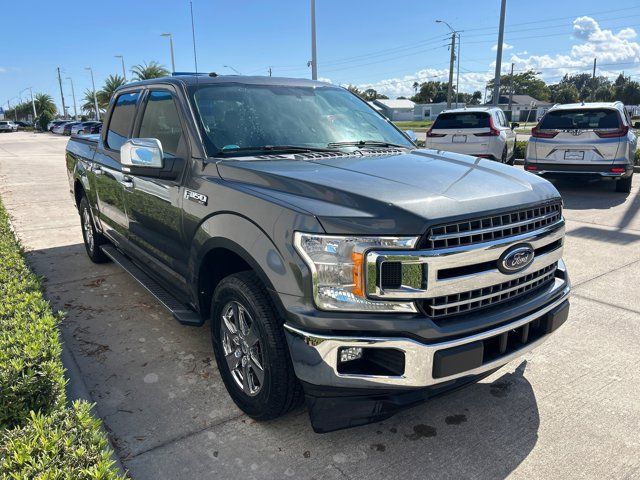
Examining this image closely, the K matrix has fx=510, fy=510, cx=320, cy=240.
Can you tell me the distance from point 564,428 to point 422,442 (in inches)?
32.2

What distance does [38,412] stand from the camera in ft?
7.86

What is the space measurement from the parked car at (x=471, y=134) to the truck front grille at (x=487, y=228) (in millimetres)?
9353

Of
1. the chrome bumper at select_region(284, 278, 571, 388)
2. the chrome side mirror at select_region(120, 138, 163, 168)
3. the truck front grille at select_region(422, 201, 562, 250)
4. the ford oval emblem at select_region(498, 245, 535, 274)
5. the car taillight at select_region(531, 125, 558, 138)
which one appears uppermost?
the chrome side mirror at select_region(120, 138, 163, 168)

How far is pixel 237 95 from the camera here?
11.7 ft

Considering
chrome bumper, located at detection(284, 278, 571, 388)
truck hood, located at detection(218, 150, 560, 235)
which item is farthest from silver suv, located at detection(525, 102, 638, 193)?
chrome bumper, located at detection(284, 278, 571, 388)

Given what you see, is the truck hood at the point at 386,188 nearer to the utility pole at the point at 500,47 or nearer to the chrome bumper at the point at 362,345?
the chrome bumper at the point at 362,345

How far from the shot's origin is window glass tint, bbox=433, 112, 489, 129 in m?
11.8

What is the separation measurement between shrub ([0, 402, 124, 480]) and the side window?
1756 millimetres

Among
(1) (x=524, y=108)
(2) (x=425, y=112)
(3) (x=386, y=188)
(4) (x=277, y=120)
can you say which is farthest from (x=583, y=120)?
(2) (x=425, y=112)

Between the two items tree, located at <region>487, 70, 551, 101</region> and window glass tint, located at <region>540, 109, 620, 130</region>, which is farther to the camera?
tree, located at <region>487, 70, 551, 101</region>

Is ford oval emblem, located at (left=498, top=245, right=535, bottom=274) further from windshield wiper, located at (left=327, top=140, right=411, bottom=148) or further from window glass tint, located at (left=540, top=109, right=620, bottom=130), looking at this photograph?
window glass tint, located at (left=540, top=109, right=620, bottom=130)

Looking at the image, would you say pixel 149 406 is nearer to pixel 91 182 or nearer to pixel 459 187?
pixel 459 187

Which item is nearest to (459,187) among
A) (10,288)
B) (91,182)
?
(10,288)

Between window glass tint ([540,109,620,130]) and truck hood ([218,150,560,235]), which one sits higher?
window glass tint ([540,109,620,130])
